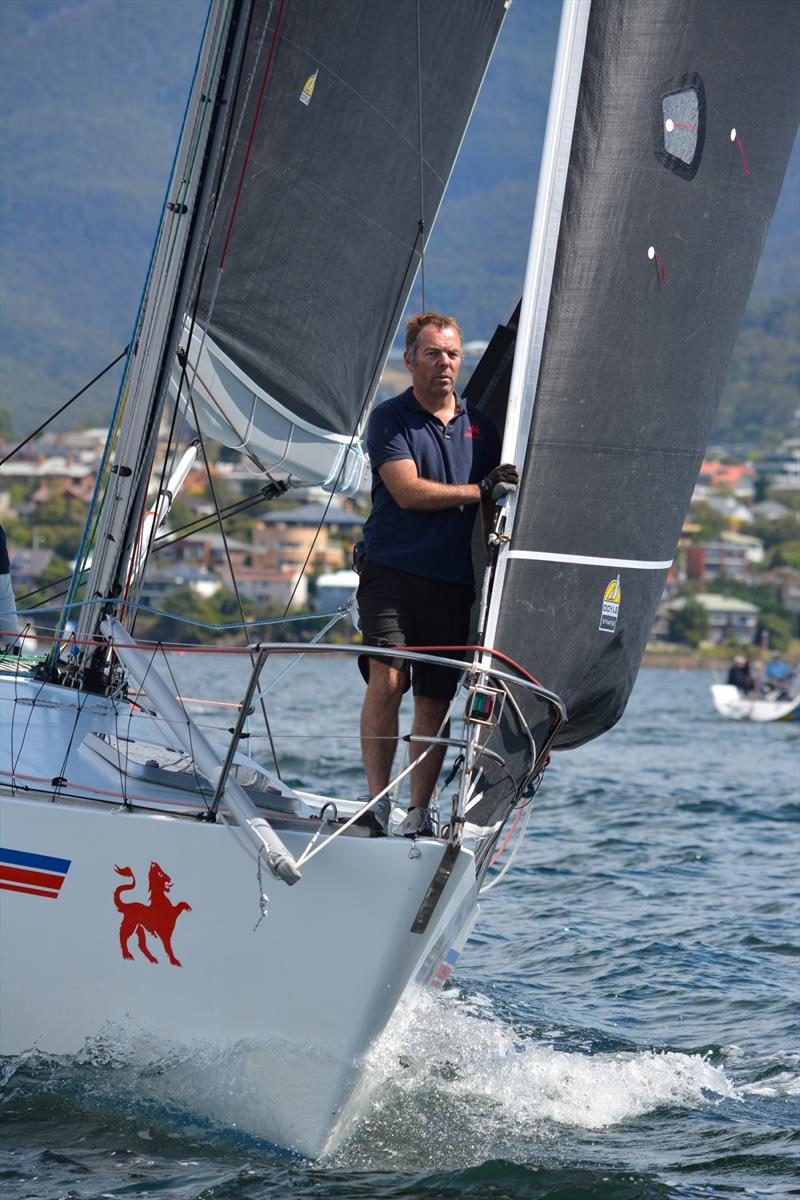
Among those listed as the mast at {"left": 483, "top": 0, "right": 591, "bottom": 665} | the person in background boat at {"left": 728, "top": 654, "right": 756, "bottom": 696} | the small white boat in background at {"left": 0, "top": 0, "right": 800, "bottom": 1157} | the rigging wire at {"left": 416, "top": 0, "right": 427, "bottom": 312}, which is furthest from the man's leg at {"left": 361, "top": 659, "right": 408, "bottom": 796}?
the person in background boat at {"left": 728, "top": 654, "right": 756, "bottom": 696}

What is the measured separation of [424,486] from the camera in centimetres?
388

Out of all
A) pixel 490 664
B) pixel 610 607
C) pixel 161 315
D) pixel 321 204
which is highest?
pixel 321 204

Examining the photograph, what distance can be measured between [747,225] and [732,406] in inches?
5860

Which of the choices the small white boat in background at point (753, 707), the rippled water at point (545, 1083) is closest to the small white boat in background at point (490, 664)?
the rippled water at point (545, 1083)

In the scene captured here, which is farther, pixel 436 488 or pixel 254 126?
pixel 254 126

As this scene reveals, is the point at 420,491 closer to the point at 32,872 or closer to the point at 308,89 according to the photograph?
the point at 32,872

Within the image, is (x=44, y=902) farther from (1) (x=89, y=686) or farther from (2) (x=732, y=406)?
(2) (x=732, y=406)

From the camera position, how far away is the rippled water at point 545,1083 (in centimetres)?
379

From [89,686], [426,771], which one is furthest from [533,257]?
[89,686]

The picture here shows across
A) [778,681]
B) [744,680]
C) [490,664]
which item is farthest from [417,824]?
[778,681]

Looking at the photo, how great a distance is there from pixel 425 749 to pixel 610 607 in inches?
24.2

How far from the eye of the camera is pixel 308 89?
559cm

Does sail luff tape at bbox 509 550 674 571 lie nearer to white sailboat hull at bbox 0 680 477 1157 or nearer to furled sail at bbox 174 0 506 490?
white sailboat hull at bbox 0 680 477 1157

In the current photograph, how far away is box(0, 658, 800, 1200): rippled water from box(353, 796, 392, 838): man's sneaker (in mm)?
400
